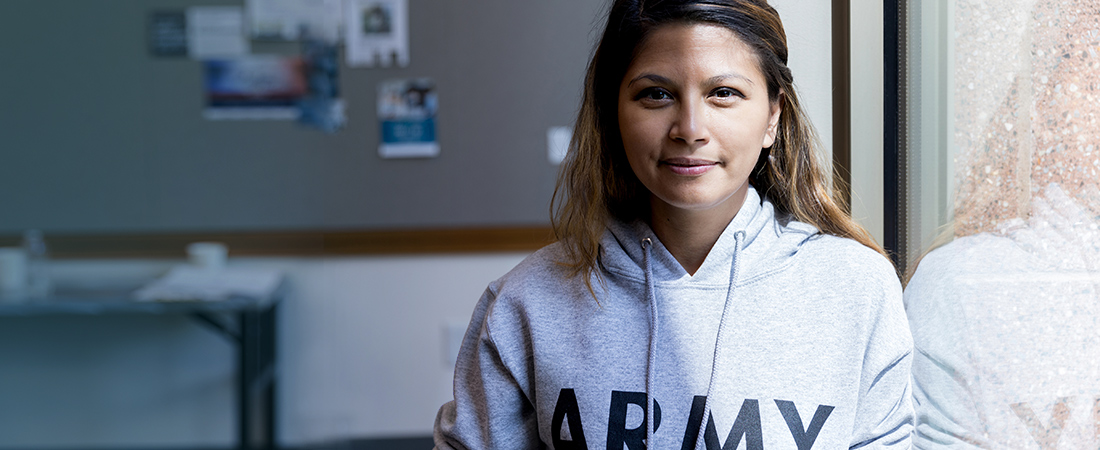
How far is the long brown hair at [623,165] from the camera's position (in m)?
0.71

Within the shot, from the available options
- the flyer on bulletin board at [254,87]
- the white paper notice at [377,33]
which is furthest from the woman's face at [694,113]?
the white paper notice at [377,33]

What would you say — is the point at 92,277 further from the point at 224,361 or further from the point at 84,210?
the point at 224,361

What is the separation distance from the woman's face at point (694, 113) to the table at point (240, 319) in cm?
121

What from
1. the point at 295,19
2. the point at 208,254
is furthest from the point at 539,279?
the point at 295,19

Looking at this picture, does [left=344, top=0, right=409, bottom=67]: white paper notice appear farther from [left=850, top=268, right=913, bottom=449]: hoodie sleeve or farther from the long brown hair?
[left=850, top=268, right=913, bottom=449]: hoodie sleeve

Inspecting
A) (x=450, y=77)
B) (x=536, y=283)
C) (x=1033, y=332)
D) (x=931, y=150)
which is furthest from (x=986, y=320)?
(x=450, y=77)

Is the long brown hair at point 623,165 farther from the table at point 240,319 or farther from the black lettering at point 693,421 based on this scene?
the table at point 240,319

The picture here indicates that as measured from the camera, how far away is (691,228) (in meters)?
0.74

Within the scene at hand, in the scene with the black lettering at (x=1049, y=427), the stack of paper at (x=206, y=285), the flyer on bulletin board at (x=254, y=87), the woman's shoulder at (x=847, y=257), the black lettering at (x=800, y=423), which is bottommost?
the stack of paper at (x=206, y=285)

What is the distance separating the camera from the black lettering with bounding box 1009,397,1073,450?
534mm

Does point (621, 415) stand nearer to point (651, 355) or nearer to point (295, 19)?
point (651, 355)

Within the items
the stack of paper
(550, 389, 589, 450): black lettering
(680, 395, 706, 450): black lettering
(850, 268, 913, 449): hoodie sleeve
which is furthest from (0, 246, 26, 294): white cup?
(850, 268, 913, 449): hoodie sleeve

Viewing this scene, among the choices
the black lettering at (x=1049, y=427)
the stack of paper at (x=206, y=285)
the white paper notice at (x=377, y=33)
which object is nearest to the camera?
the black lettering at (x=1049, y=427)

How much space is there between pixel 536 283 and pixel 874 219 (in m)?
0.42
